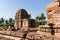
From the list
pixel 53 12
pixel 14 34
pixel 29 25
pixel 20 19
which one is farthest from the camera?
pixel 20 19

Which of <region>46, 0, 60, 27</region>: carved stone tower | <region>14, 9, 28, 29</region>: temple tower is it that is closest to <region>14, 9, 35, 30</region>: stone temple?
<region>14, 9, 28, 29</region>: temple tower

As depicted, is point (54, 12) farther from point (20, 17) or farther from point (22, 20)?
point (20, 17)

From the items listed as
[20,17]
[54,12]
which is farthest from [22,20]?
[54,12]

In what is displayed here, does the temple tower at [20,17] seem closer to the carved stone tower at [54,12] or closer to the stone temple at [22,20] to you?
the stone temple at [22,20]

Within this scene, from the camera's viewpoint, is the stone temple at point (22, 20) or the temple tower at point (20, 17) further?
the temple tower at point (20, 17)

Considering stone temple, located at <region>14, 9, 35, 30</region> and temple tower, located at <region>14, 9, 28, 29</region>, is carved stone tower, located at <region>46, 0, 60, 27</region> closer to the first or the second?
stone temple, located at <region>14, 9, 35, 30</region>

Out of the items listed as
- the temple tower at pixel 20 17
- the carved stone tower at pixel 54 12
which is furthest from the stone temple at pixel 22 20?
the carved stone tower at pixel 54 12

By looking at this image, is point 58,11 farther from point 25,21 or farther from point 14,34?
point 25,21

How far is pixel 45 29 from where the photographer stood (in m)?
3.44

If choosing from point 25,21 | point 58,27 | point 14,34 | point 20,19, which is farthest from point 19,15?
point 58,27

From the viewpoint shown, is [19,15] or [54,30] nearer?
[54,30]

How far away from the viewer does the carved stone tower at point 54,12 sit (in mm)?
3374

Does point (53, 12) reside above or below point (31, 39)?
above

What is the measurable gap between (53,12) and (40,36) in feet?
2.68
